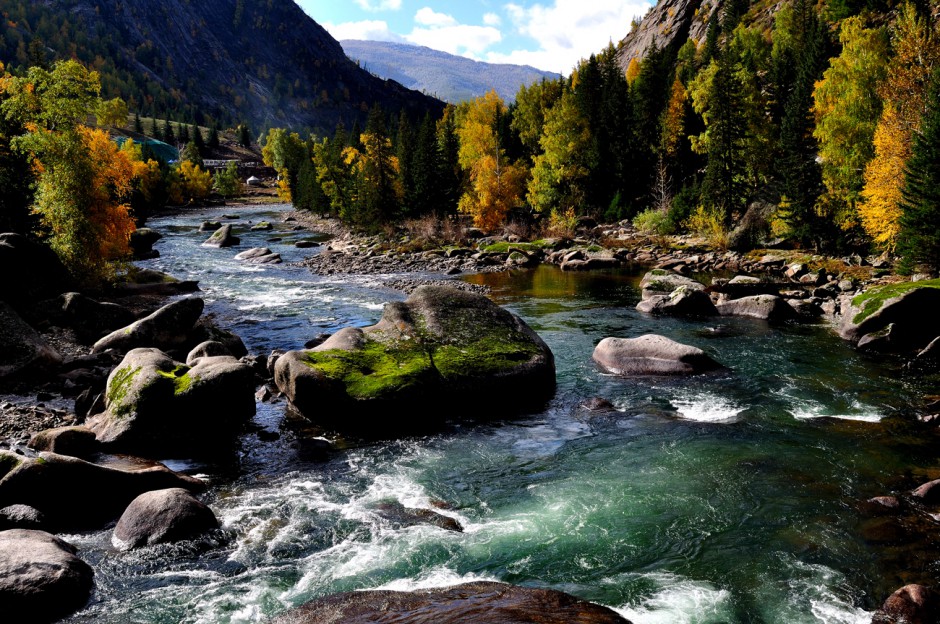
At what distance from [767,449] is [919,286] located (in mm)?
13762

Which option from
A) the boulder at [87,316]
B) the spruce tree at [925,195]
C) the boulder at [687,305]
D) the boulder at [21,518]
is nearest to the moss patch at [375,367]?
the boulder at [21,518]

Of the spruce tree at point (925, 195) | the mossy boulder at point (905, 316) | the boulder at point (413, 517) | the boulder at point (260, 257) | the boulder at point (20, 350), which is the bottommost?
the boulder at point (260, 257)

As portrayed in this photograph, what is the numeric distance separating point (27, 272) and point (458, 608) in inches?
1081

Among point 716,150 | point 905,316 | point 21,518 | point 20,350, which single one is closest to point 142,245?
point 20,350

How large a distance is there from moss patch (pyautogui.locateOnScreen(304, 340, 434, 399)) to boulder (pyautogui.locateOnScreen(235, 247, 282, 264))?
36.5 metres

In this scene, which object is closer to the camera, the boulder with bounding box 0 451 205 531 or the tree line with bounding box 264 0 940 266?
the boulder with bounding box 0 451 205 531

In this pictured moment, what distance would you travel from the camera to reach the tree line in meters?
32.5

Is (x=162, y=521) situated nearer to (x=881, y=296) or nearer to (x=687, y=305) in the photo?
(x=687, y=305)

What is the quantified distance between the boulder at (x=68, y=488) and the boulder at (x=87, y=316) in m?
14.4

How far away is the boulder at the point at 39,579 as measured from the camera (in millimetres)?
8148

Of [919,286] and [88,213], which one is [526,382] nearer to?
[919,286]

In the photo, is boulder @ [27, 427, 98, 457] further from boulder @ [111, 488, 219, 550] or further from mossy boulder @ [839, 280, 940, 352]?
mossy boulder @ [839, 280, 940, 352]

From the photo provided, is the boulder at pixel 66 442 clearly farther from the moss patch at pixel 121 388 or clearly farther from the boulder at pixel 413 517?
the boulder at pixel 413 517

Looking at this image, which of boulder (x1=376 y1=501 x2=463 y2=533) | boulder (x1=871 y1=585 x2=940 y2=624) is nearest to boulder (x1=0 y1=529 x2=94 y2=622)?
boulder (x1=376 y1=501 x2=463 y2=533)
